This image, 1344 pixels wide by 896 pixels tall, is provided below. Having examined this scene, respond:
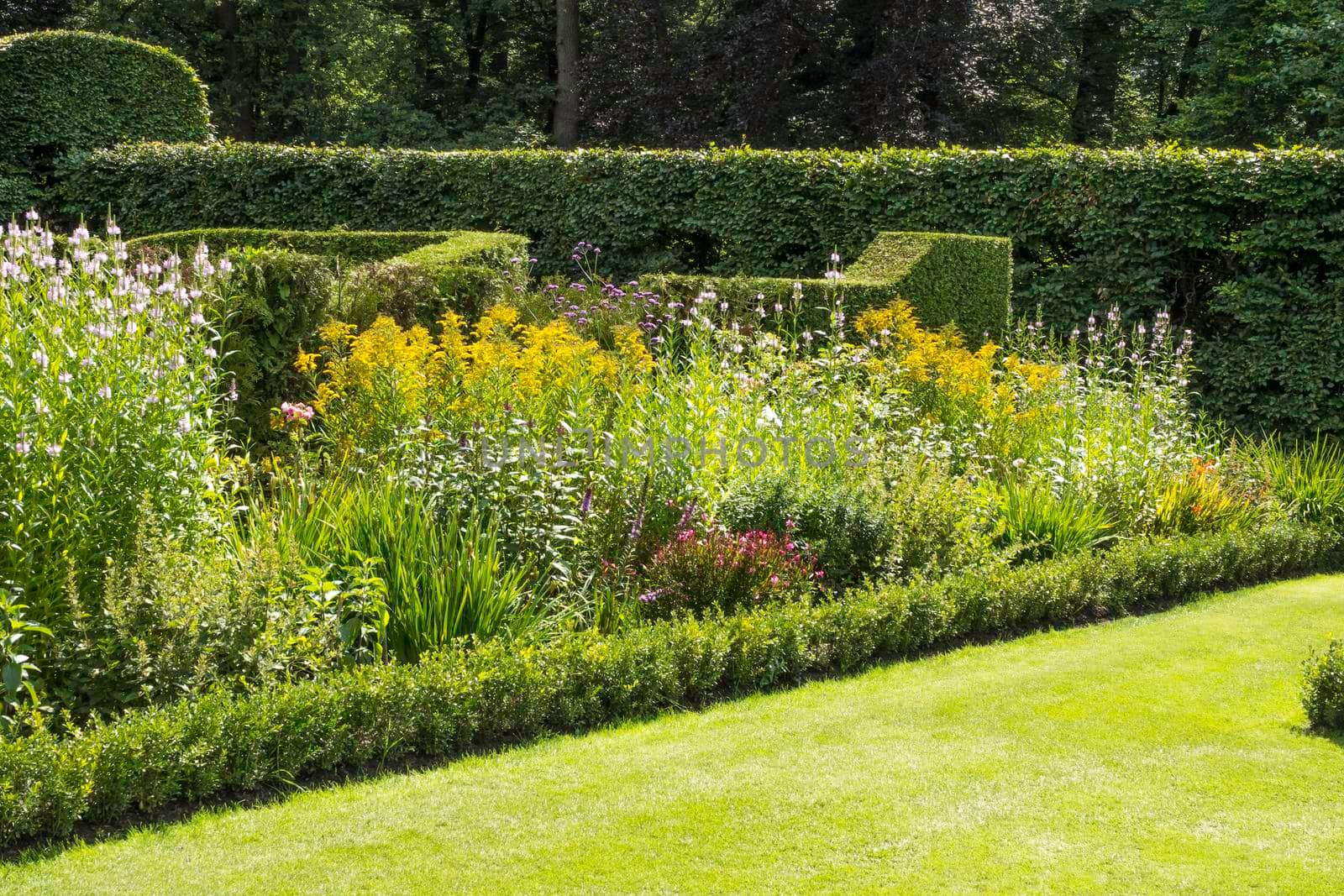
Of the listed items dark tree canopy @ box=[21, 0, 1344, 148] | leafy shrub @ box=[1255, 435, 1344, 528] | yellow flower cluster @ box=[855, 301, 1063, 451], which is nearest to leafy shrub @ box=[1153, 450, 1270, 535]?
leafy shrub @ box=[1255, 435, 1344, 528]

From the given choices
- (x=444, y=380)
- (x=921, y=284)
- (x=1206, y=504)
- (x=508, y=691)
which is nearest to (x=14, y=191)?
(x=921, y=284)

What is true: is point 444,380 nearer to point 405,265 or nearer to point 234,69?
point 405,265

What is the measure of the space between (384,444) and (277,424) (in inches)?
29.0

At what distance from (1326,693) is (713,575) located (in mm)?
2643

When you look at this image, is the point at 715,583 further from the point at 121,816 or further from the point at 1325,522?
the point at 1325,522

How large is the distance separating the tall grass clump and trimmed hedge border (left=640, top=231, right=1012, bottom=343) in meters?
6.04

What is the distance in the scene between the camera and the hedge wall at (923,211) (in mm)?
10555

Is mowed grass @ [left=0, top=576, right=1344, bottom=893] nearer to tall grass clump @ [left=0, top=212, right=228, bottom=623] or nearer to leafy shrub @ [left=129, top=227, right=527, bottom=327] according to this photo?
tall grass clump @ [left=0, top=212, right=228, bottom=623]

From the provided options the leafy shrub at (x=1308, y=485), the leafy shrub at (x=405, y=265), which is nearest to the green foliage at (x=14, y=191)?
the leafy shrub at (x=405, y=265)

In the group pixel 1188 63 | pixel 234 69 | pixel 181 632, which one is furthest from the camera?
pixel 234 69

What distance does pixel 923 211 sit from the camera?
12789 mm

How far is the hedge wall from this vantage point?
10.6 m

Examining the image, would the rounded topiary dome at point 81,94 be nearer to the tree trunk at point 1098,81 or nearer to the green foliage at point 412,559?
the green foliage at point 412,559

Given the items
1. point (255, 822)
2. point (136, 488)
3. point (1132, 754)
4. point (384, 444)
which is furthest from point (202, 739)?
point (1132, 754)
